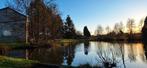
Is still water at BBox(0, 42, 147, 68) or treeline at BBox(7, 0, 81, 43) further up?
treeline at BBox(7, 0, 81, 43)

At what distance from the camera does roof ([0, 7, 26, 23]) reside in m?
42.8

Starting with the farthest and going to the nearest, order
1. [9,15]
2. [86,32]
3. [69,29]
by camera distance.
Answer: [86,32], [69,29], [9,15]

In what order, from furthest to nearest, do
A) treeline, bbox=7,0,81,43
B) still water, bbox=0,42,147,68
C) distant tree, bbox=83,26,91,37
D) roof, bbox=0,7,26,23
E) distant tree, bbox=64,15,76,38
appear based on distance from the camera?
distant tree, bbox=83,26,91,37 → distant tree, bbox=64,15,76,38 → roof, bbox=0,7,26,23 → treeline, bbox=7,0,81,43 → still water, bbox=0,42,147,68

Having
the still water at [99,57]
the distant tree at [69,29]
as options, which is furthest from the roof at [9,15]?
the distant tree at [69,29]

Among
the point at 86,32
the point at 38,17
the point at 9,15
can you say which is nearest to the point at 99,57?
the point at 38,17

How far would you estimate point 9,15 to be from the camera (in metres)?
46.1

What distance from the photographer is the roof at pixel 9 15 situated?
1687 inches

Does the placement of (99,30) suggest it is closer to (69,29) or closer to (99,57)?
(69,29)

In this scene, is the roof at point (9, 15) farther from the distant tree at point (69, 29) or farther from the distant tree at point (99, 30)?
the distant tree at point (99, 30)

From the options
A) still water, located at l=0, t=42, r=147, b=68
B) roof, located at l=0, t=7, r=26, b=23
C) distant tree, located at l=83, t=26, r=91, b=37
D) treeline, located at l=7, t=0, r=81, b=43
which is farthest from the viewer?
distant tree, located at l=83, t=26, r=91, b=37

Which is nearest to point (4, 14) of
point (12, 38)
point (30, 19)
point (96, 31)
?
point (12, 38)

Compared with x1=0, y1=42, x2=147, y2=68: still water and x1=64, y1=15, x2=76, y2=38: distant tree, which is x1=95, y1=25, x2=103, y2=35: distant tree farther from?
x1=0, y1=42, x2=147, y2=68: still water

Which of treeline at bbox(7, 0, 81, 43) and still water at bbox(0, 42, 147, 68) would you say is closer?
still water at bbox(0, 42, 147, 68)

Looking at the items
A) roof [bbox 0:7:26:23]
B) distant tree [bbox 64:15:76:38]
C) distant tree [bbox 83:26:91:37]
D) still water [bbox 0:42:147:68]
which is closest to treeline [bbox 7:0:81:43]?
roof [bbox 0:7:26:23]
